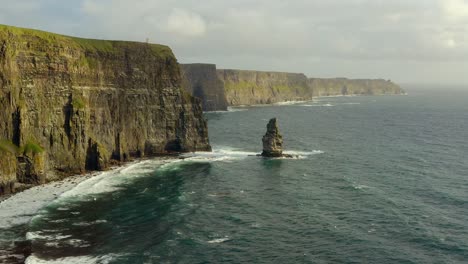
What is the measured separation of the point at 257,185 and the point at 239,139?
6436cm

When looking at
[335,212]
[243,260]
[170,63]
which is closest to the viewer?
[243,260]

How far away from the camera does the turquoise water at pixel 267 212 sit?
188 ft

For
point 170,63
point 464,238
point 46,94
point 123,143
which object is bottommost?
point 464,238

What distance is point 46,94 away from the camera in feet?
312

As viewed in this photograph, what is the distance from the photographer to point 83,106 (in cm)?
10088

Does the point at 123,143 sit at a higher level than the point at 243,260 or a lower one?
higher

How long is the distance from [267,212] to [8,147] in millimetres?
50458

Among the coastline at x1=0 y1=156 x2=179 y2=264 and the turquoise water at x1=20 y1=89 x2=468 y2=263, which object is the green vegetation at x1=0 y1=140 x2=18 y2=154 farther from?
the turquoise water at x1=20 y1=89 x2=468 y2=263

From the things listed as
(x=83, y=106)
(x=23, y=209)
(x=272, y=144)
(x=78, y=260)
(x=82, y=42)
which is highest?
(x=82, y=42)

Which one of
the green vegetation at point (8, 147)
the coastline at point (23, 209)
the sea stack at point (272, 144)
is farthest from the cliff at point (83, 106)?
the sea stack at point (272, 144)

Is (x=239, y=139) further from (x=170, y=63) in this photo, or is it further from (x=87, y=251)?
(x=87, y=251)

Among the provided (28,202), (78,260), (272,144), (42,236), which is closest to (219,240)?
(78,260)

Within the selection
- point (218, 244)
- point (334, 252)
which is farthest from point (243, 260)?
point (334, 252)

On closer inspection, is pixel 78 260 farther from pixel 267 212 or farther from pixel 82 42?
pixel 82 42
